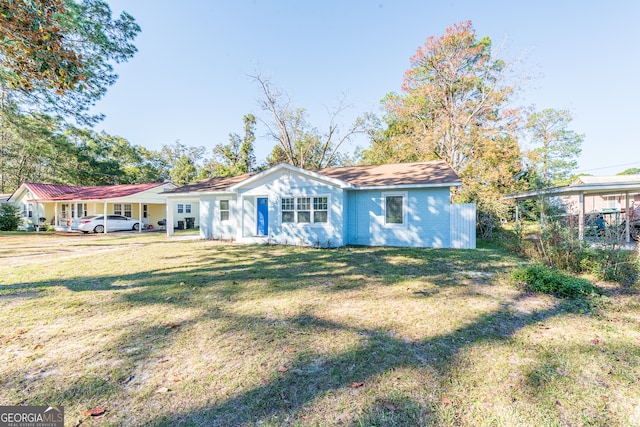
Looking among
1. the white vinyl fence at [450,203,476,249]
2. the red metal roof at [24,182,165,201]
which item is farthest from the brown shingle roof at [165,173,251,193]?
the white vinyl fence at [450,203,476,249]

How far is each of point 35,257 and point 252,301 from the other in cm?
977

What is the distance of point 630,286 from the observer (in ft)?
18.3

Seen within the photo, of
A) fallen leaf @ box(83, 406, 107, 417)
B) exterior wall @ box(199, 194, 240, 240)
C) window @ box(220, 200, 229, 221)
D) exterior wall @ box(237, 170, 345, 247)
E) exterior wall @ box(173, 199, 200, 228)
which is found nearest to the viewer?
fallen leaf @ box(83, 406, 107, 417)

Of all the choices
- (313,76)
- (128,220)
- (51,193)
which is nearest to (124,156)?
(51,193)

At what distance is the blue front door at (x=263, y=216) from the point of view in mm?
13719

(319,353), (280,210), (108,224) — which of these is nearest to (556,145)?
(280,210)

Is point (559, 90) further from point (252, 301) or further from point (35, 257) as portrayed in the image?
point (35, 257)

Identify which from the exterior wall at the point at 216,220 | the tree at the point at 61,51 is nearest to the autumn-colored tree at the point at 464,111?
the exterior wall at the point at 216,220

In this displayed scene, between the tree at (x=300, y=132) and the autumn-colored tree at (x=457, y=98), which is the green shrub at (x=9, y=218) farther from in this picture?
the autumn-colored tree at (x=457, y=98)

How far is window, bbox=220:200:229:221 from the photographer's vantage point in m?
14.8

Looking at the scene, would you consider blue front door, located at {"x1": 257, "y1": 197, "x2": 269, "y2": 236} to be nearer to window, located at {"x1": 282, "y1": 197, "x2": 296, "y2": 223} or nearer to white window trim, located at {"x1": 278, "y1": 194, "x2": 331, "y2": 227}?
white window trim, located at {"x1": 278, "y1": 194, "x2": 331, "y2": 227}

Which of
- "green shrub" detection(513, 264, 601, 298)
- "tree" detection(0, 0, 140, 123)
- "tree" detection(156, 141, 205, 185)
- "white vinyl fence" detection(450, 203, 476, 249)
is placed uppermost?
"tree" detection(156, 141, 205, 185)

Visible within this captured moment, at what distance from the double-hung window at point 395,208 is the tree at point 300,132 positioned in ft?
53.4

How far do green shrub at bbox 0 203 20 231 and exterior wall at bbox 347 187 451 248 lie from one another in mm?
27555
